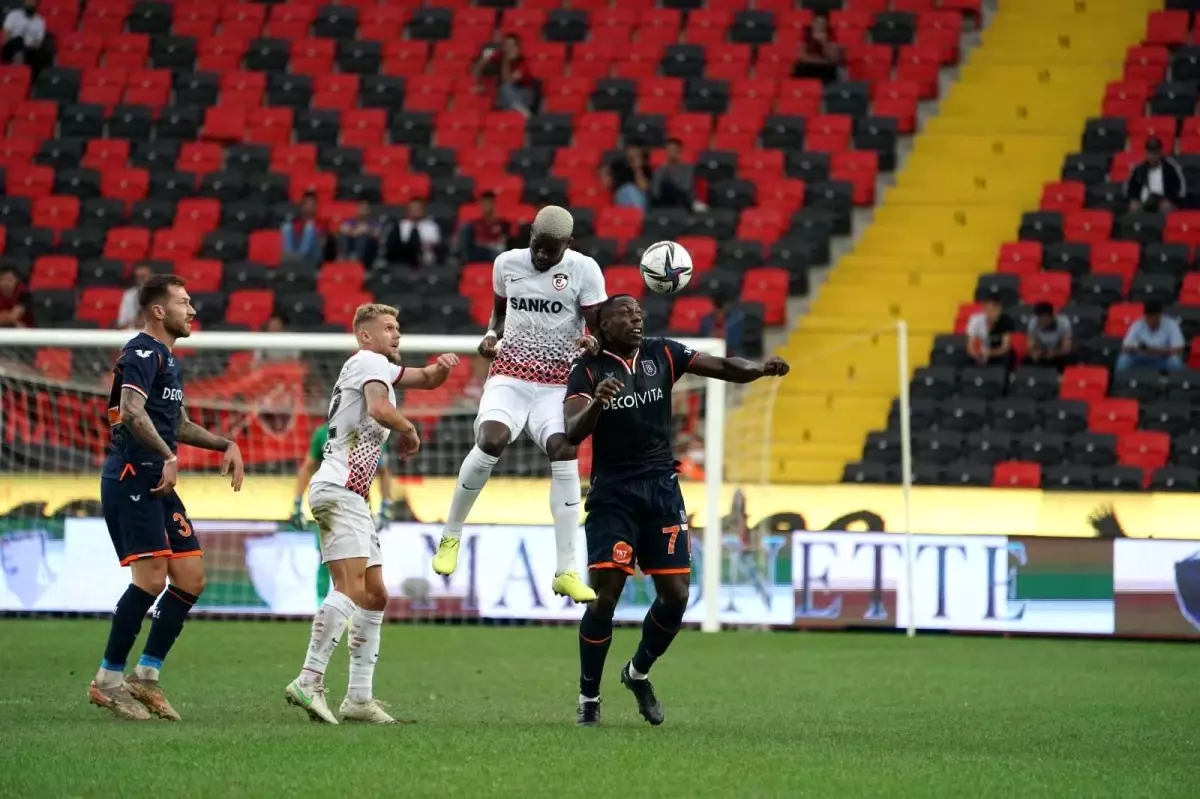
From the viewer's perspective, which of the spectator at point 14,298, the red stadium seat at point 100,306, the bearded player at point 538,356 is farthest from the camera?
the red stadium seat at point 100,306

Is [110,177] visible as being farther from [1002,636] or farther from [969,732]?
[969,732]

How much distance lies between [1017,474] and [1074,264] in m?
4.23

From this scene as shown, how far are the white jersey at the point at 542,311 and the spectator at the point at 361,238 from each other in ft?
45.9

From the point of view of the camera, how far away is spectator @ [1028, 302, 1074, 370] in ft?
73.5

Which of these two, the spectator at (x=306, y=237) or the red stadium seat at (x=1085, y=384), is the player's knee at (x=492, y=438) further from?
the spectator at (x=306, y=237)

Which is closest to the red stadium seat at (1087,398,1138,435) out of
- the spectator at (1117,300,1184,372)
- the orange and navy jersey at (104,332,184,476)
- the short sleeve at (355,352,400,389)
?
the spectator at (1117,300,1184,372)

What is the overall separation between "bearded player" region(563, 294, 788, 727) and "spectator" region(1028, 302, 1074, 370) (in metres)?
13.0

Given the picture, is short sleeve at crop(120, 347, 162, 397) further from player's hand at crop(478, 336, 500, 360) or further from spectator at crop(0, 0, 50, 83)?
spectator at crop(0, 0, 50, 83)

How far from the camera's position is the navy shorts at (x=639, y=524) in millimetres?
9953

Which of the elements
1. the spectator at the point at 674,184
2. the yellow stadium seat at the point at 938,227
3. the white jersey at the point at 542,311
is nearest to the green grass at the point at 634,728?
the white jersey at the point at 542,311

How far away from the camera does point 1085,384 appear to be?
72.8 feet

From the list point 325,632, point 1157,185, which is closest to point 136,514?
point 325,632

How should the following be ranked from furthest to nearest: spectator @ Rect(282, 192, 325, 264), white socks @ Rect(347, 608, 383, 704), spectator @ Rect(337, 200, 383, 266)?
1. spectator @ Rect(282, 192, 325, 264)
2. spectator @ Rect(337, 200, 383, 266)
3. white socks @ Rect(347, 608, 383, 704)

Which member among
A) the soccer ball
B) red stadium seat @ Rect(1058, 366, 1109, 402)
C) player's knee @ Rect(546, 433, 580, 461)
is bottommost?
player's knee @ Rect(546, 433, 580, 461)
